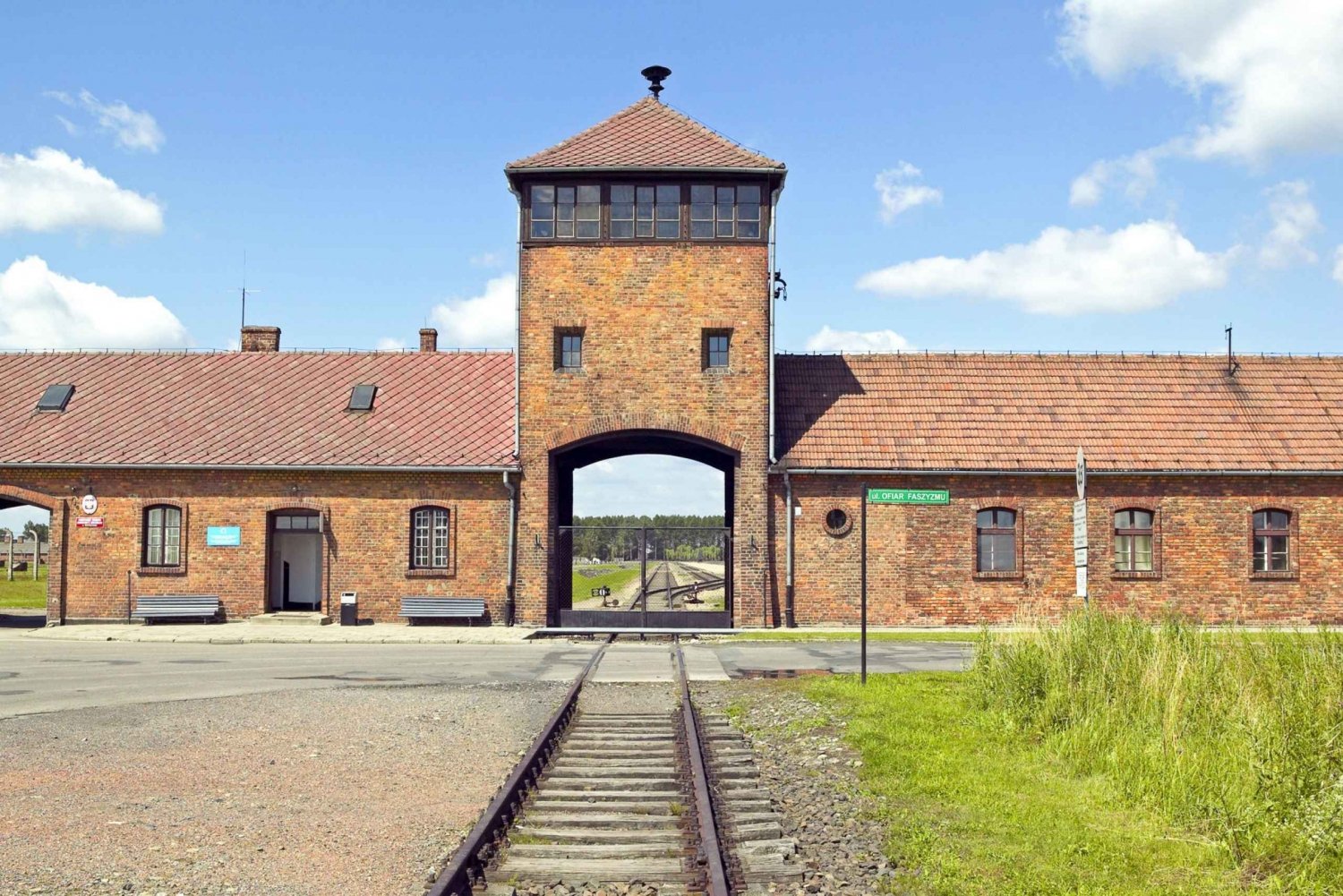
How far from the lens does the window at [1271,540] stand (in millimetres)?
25906

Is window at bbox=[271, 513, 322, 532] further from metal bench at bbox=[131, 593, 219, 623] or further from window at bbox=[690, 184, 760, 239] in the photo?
window at bbox=[690, 184, 760, 239]

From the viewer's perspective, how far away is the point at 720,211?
Result: 2578 centimetres

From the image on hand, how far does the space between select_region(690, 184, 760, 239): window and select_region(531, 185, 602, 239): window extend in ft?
6.72

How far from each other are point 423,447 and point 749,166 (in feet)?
30.0

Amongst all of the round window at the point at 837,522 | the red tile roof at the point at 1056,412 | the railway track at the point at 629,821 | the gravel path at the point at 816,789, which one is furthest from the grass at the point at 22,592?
the railway track at the point at 629,821

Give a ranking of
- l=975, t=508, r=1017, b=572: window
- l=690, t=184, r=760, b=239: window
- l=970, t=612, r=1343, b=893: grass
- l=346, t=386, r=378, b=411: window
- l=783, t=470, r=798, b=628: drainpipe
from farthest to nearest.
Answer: l=346, t=386, r=378, b=411: window, l=690, t=184, r=760, b=239: window, l=975, t=508, r=1017, b=572: window, l=783, t=470, r=798, b=628: drainpipe, l=970, t=612, r=1343, b=893: grass

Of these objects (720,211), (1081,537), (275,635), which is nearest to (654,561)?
(720,211)

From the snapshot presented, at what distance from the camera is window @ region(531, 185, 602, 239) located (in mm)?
25812

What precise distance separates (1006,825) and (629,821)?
2.40m

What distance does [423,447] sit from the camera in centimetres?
2628

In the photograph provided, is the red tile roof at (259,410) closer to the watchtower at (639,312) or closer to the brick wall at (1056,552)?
the watchtower at (639,312)

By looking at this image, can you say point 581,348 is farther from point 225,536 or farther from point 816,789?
point 816,789

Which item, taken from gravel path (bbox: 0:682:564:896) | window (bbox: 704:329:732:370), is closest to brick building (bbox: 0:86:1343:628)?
window (bbox: 704:329:732:370)

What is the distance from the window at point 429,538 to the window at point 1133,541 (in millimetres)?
14216
